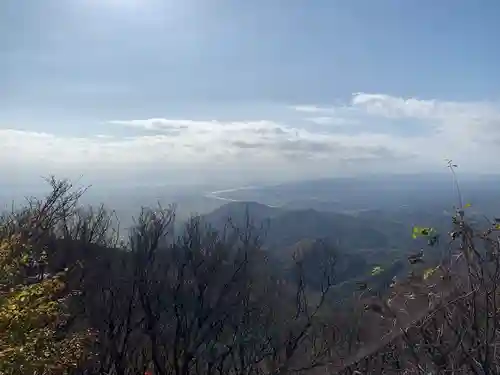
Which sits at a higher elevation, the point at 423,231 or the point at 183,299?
the point at 423,231

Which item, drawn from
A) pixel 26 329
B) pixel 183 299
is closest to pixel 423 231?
pixel 26 329

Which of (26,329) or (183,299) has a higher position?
(26,329)

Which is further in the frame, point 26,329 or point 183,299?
point 183,299

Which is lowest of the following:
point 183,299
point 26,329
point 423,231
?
point 183,299

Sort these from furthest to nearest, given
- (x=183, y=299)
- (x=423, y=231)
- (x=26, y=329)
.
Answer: (x=183, y=299) → (x=26, y=329) → (x=423, y=231)

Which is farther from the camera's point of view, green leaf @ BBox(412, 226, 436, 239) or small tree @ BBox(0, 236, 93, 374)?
small tree @ BBox(0, 236, 93, 374)

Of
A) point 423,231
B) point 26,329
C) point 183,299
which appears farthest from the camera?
point 183,299

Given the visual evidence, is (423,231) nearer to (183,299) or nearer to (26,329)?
(26,329)

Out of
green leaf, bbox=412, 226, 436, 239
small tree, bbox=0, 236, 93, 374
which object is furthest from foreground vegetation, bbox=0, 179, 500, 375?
green leaf, bbox=412, 226, 436, 239

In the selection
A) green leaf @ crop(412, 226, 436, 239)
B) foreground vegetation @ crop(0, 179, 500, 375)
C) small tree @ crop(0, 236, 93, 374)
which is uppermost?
green leaf @ crop(412, 226, 436, 239)

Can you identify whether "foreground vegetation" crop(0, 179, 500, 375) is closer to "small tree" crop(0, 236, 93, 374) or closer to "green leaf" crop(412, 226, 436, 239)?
"small tree" crop(0, 236, 93, 374)

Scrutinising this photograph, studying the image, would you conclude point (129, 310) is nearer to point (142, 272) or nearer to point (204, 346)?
point (142, 272)
